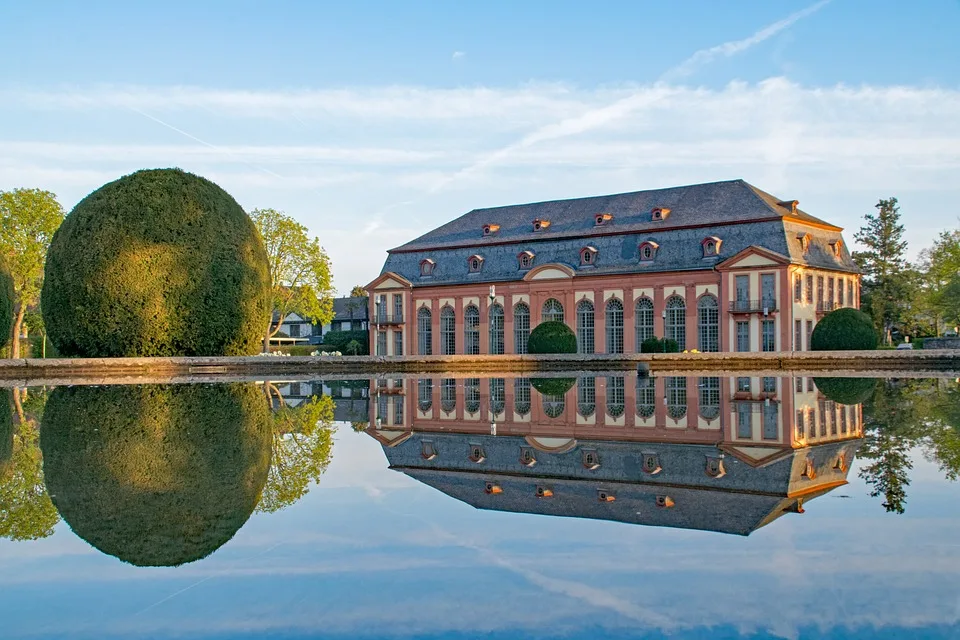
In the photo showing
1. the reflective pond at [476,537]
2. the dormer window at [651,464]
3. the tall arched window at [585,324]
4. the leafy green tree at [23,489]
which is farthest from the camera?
the tall arched window at [585,324]

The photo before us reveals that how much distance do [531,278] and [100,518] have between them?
1990 inches

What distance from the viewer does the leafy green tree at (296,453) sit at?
19.6ft

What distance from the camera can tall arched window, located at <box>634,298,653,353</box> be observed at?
51625 millimetres

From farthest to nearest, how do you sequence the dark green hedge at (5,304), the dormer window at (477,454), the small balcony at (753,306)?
1. the small balcony at (753,306)
2. the dark green hedge at (5,304)
3. the dormer window at (477,454)

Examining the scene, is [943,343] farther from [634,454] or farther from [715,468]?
[715,468]

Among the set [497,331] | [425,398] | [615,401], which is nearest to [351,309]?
[497,331]

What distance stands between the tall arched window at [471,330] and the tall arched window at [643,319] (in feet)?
35.7

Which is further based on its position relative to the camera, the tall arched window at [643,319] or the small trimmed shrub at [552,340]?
the tall arched window at [643,319]

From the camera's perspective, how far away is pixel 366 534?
466 cm

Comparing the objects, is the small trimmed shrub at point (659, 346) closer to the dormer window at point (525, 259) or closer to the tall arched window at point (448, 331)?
the dormer window at point (525, 259)

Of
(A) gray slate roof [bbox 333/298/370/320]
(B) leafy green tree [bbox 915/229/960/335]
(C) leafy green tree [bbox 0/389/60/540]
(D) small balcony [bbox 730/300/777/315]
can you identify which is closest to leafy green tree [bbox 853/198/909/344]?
(B) leafy green tree [bbox 915/229/960/335]

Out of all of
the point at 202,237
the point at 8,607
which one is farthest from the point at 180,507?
the point at 202,237

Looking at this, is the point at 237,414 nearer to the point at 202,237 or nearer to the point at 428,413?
the point at 428,413

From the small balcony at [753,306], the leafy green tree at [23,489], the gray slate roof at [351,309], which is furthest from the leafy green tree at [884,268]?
the leafy green tree at [23,489]
